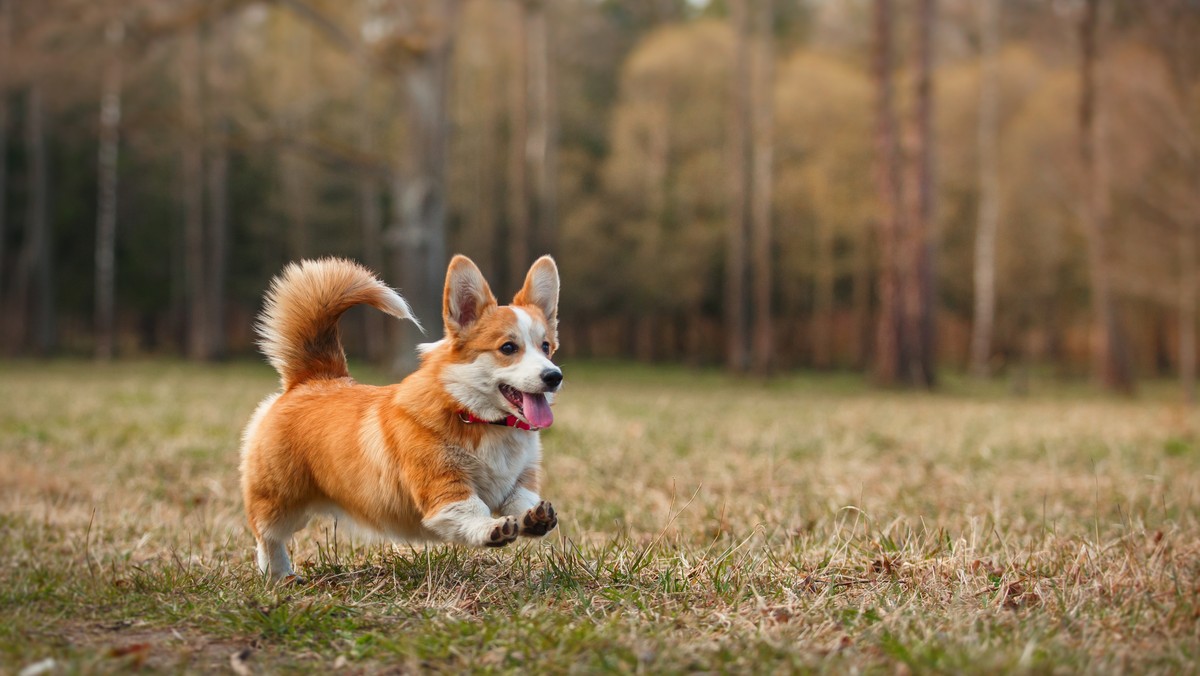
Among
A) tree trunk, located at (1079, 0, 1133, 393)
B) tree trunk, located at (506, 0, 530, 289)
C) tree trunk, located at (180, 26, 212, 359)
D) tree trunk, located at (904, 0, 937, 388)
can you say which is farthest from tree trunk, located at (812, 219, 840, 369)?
tree trunk, located at (180, 26, 212, 359)

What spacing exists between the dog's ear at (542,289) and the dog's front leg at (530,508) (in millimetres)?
535

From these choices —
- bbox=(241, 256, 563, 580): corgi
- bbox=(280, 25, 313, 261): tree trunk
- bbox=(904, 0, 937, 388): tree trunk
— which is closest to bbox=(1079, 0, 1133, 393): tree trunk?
bbox=(904, 0, 937, 388): tree trunk

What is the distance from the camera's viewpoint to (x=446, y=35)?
15312 millimetres

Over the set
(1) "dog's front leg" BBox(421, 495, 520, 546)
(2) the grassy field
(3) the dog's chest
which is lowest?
(2) the grassy field

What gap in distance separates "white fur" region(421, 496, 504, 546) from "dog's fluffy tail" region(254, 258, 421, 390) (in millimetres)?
846

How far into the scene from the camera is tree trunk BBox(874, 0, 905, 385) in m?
17.3

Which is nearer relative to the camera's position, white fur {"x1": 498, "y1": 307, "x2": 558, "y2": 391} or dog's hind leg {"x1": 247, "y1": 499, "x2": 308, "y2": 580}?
white fur {"x1": 498, "y1": 307, "x2": 558, "y2": 391}

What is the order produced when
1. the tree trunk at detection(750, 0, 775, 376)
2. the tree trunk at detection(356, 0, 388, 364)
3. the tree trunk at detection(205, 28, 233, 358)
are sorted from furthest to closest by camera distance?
the tree trunk at detection(356, 0, 388, 364), the tree trunk at detection(205, 28, 233, 358), the tree trunk at detection(750, 0, 775, 376)

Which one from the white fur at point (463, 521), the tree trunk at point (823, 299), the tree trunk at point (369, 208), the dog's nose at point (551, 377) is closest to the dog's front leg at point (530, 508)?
the white fur at point (463, 521)

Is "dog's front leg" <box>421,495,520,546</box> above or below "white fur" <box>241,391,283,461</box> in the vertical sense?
below

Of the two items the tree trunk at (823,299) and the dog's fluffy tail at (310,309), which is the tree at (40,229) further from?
the dog's fluffy tail at (310,309)

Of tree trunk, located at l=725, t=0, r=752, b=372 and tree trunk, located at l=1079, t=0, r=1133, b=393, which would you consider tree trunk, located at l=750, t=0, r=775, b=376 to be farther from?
tree trunk, located at l=1079, t=0, r=1133, b=393

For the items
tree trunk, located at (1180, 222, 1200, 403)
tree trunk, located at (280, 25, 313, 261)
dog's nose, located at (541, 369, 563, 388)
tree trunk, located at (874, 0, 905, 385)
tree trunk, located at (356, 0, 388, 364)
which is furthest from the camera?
tree trunk, located at (280, 25, 313, 261)

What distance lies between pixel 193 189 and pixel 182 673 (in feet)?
83.6
